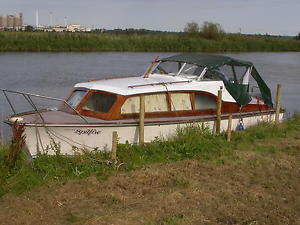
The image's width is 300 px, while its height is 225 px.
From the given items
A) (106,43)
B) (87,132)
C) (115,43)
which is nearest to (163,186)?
(87,132)

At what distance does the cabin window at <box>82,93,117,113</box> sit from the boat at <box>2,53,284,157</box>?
23mm

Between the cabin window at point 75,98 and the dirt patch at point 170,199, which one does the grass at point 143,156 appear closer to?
the dirt patch at point 170,199

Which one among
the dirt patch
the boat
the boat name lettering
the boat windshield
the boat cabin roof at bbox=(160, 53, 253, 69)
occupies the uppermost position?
the boat cabin roof at bbox=(160, 53, 253, 69)

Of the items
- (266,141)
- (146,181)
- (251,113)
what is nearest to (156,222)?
(146,181)

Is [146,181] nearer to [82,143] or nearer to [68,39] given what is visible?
[82,143]

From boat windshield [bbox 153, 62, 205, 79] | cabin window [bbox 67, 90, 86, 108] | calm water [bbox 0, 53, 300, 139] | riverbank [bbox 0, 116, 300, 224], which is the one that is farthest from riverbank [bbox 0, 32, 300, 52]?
riverbank [bbox 0, 116, 300, 224]

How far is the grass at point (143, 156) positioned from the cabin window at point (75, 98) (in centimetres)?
191

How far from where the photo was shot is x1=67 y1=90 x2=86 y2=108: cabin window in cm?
1072

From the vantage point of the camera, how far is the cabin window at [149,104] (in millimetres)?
10312

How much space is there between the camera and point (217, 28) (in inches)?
2393

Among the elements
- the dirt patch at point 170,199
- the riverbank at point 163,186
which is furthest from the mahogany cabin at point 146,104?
the dirt patch at point 170,199

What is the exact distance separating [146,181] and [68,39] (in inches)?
1573

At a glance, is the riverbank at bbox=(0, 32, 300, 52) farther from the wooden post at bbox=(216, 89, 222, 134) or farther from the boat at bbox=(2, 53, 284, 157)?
the wooden post at bbox=(216, 89, 222, 134)

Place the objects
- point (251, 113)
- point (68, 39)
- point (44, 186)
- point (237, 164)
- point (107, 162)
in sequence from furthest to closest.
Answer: point (68, 39) → point (251, 113) → point (237, 164) → point (107, 162) → point (44, 186)
